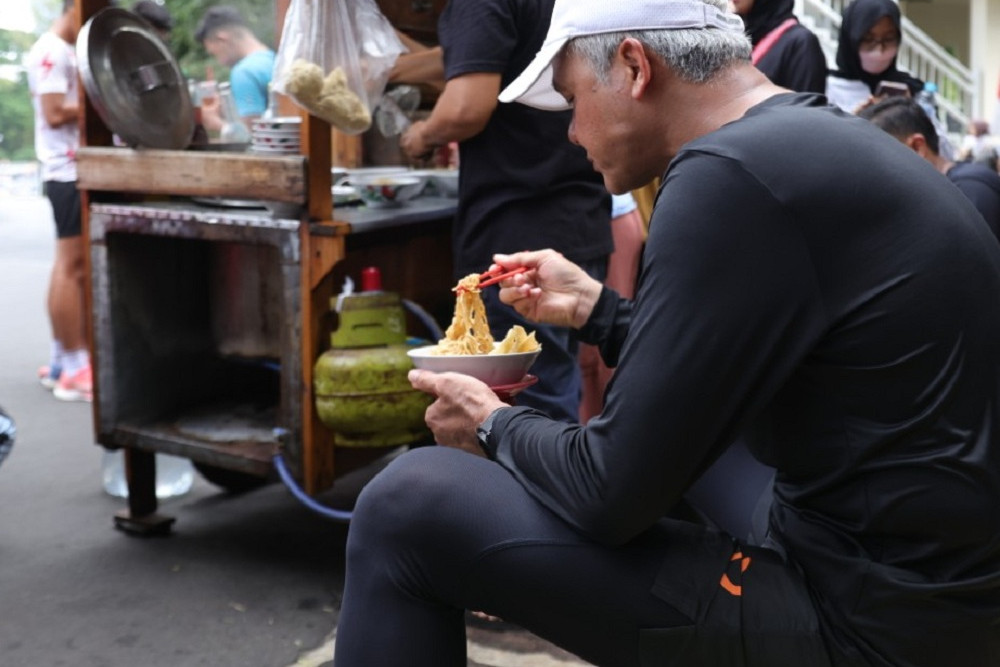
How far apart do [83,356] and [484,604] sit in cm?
513

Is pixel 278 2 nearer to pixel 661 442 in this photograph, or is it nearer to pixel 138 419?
pixel 138 419

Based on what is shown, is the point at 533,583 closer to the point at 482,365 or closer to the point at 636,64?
the point at 482,365

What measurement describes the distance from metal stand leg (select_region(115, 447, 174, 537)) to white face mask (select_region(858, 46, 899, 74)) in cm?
349

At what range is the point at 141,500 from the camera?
4.11 meters

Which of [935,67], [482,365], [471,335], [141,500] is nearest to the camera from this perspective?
[482,365]

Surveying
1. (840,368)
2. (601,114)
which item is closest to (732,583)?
(840,368)

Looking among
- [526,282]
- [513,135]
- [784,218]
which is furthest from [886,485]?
[513,135]

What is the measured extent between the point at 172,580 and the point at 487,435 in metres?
2.10

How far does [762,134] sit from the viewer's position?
1.68m

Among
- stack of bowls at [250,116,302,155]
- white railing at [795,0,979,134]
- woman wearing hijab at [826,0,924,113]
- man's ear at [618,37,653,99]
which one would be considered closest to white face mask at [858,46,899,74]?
woman wearing hijab at [826,0,924,113]

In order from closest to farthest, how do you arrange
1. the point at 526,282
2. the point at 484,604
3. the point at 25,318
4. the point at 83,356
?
the point at 484,604 → the point at 526,282 → the point at 83,356 → the point at 25,318

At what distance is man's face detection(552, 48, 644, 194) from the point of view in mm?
1909

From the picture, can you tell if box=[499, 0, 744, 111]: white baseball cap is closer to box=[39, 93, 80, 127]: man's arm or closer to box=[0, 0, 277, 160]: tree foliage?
box=[0, 0, 277, 160]: tree foliage

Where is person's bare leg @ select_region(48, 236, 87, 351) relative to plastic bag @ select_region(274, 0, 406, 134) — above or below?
below
